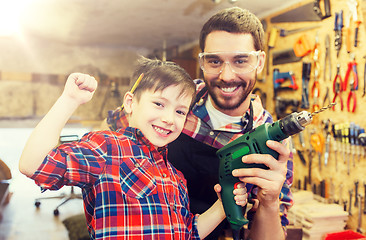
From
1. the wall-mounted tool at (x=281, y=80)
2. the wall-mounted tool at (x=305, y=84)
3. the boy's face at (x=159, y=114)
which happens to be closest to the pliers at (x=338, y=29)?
→ the wall-mounted tool at (x=305, y=84)

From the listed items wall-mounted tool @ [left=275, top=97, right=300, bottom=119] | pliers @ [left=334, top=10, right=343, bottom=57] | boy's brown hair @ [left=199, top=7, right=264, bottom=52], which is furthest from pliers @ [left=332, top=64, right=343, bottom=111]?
boy's brown hair @ [left=199, top=7, right=264, bottom=52]

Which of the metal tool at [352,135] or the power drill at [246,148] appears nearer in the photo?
the power drill at [246,148]

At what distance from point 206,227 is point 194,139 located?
24 cm

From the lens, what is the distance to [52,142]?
517mm

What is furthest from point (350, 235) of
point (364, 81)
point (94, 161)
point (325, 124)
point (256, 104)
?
point (94, 161)

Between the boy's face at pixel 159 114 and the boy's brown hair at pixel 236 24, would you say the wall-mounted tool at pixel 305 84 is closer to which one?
the boy's brown hair at pixel 236 24

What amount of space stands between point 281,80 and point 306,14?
20.6 inches

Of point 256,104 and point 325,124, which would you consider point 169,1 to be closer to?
point 325,124

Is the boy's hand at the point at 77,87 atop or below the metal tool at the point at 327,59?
below

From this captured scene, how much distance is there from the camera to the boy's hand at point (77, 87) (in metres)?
0.53

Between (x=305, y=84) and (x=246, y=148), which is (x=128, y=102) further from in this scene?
(x=305, y=84)

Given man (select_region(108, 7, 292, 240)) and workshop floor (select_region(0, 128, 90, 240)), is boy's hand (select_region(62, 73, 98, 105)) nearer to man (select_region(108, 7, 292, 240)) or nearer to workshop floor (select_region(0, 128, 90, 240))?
man (select_region(108, 7, 292, 240))

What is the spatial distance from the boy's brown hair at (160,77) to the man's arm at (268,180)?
213 mm

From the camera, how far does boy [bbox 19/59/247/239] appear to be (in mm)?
521
